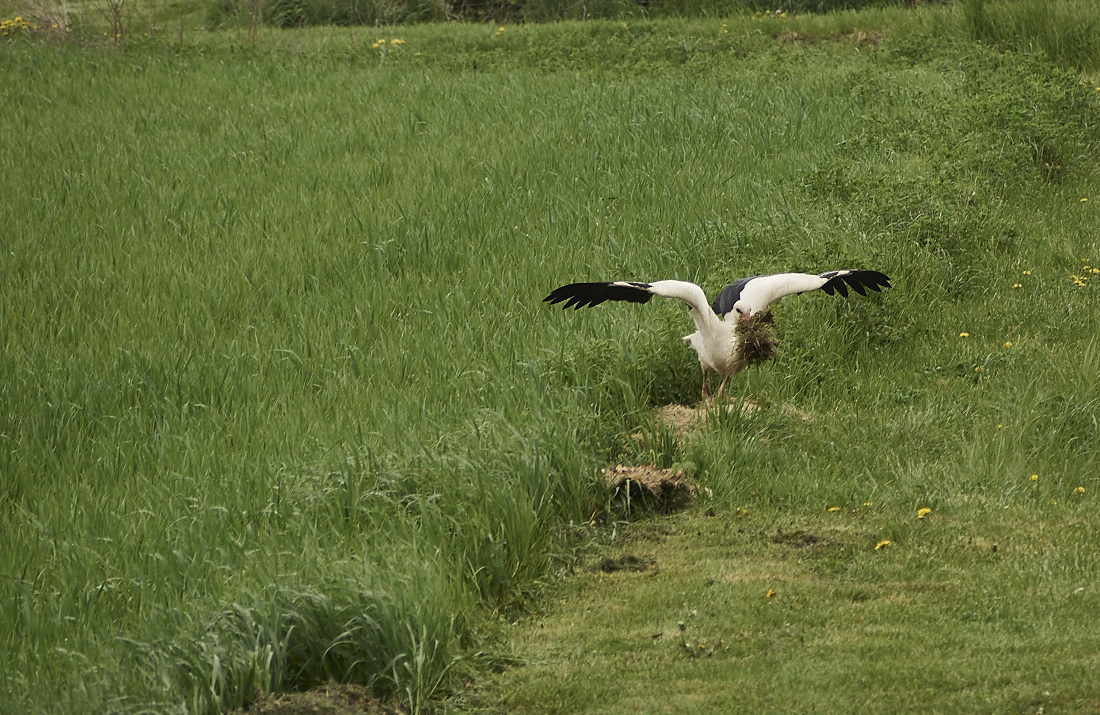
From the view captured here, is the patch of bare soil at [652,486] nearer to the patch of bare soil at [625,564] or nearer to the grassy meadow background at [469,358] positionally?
the grassy meadow background at [469,358]

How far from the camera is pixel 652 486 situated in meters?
4.33

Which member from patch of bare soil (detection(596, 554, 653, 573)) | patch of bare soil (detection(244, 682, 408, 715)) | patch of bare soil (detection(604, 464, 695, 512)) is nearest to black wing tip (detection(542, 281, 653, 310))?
patch of bare soil (detection(604, 464, 695, 512))

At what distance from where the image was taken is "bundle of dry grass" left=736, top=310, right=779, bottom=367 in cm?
450

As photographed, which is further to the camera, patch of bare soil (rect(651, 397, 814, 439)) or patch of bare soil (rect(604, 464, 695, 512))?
patch of bare soil (rect(651, 397, 814, 439))

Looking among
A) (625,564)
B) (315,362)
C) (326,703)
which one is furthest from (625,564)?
(315,362)

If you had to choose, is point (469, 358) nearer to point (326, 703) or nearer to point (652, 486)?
point (652, 486)

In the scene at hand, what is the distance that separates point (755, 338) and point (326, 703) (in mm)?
2321

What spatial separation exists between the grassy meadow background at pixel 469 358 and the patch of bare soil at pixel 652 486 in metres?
0.10

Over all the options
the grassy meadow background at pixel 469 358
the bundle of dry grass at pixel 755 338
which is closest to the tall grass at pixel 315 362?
the grassy meadow background at pixel 469 358

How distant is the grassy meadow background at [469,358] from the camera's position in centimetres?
329

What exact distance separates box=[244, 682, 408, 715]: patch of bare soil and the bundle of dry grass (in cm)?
211

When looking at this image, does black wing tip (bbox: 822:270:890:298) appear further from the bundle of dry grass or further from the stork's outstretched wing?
the bundle of dry grass

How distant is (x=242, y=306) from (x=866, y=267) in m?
3.31

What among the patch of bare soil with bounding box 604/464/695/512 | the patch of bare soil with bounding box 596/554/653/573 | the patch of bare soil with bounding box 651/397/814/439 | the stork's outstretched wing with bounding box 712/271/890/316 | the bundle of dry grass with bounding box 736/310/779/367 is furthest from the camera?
the patch of bare soil with bounding box 651/397/814/439
